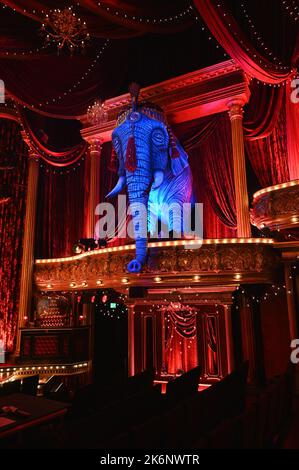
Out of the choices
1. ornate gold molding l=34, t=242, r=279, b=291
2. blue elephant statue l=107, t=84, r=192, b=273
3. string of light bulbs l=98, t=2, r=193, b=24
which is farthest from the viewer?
blue elephant statue l=107, t=84, r=192, b=273

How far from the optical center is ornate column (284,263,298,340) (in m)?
9.07

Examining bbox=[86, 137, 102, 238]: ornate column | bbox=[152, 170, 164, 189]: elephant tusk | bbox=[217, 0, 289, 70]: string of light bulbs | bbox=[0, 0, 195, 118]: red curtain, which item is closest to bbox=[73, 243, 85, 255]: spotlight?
bbox=[86, 137, 102, 238]: ornate column

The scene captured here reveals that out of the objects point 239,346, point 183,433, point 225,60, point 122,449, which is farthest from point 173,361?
point 225,60

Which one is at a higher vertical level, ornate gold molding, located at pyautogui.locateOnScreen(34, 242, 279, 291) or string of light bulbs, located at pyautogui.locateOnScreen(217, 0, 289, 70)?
string of light bulbs, located at pyautogui.locateOnScreen(217, 0, 289, 70)

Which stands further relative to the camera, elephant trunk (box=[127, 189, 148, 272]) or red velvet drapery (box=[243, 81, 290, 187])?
red velvet drapery (box=[243, 81, 290, 187])

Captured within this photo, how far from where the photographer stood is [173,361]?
10.0 meters

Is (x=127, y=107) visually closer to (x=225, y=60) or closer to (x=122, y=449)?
(x=225, y=60)

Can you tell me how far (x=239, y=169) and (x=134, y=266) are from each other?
4.11m

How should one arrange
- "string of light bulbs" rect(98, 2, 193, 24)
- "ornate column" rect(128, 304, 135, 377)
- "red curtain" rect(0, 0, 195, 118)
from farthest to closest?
"ornate column" rect(128, 304, 135, 377)
"red curtain" rect(0, 0, 195, 118)
"string of light bulbs" rect(98, 2, 193, 24)

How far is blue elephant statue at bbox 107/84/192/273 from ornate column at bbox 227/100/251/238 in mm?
1352

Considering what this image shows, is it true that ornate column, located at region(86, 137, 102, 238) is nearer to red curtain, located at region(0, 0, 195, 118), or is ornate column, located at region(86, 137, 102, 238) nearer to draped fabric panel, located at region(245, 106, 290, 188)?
red curtain, located at region(0, 0, 195, 118)

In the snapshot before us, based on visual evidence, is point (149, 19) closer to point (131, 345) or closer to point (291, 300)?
point (291, 300)

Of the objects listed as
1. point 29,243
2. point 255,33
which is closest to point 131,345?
point 29,243

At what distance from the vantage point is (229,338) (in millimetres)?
9289
